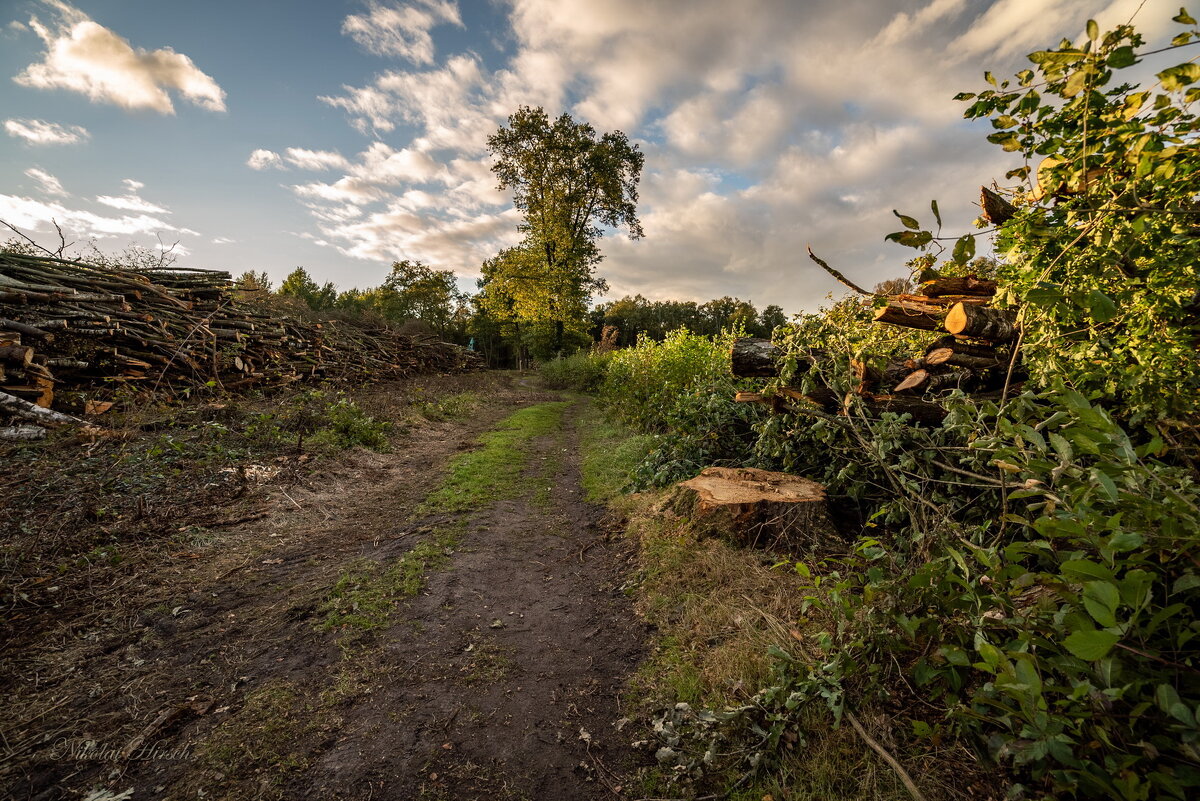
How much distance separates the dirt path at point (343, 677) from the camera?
2.19 metres

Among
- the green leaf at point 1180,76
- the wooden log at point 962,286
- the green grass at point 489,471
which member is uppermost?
the green leaf at point 1180,76

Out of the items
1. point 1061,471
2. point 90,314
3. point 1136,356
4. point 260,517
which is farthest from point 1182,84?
point 90,314

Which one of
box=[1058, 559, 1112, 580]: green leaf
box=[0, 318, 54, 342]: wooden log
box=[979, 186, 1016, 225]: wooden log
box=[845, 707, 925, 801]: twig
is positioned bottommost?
box=[845, 707, 925, 801]: twig

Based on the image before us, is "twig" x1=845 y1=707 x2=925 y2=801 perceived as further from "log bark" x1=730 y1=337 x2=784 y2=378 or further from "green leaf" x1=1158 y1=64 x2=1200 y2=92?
"log bark" x1=730 y1=337 x2=784 y2=378

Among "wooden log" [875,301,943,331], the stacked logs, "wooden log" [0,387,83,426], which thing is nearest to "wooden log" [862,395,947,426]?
the stacked logs

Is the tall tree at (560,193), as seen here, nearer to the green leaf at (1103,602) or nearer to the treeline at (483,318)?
the treeline at (483,318)

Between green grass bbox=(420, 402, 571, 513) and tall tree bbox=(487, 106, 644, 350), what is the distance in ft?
47.5

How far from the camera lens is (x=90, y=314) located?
736 cm

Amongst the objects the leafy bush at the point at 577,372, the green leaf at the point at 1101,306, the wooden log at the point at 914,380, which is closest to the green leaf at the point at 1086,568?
the green leaf at the point at 1101,306

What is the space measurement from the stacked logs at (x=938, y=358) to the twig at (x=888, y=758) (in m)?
2.35

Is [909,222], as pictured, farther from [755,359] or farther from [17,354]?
[17,354]

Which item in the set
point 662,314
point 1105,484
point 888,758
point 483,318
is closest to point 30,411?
point 888,758

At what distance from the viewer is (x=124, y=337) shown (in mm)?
7785

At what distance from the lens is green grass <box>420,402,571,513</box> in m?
6.16
